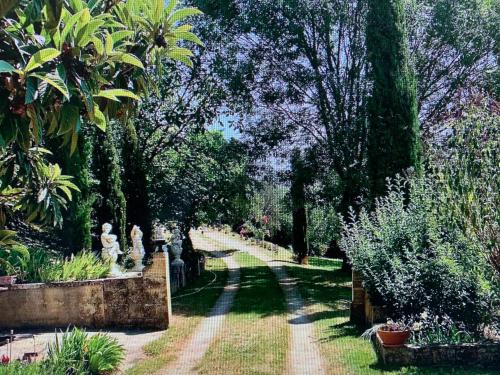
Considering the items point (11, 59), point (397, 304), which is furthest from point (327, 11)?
point (11, 59)

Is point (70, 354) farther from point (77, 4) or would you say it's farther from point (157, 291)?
point (77, 4)

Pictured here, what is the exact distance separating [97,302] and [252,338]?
264 centimetres

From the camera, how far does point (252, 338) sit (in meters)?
6.83

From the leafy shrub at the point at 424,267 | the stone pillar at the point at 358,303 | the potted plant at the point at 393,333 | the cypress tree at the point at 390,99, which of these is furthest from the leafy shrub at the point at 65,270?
the cypress tree at the point at 390,99

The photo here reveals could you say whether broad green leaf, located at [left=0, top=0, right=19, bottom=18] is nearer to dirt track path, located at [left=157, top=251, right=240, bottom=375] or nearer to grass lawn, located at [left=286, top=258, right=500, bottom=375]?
dirt track path, located at [left=157, top=251, right=240, bottom=375]

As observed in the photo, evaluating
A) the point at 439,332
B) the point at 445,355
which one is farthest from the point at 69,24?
the point at 439,332

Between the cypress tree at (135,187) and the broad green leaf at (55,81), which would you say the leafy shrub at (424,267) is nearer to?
the broad green leaf at (55,81)

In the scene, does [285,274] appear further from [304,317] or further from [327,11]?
[327,11]

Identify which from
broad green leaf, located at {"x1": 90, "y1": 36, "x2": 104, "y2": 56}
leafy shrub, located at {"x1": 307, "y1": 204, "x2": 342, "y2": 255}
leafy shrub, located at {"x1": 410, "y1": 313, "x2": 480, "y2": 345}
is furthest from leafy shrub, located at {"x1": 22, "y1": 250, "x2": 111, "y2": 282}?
leafy shrub, located at {"x1": 307, "y1": 204, "x2": 342, "y2": 255}

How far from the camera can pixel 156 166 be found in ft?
50.2

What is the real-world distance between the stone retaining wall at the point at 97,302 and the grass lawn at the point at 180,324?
441 millimetres

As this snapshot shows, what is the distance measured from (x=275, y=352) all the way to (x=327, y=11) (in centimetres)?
864

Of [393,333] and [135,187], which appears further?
[135,187]

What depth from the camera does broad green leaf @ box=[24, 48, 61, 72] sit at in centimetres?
206
